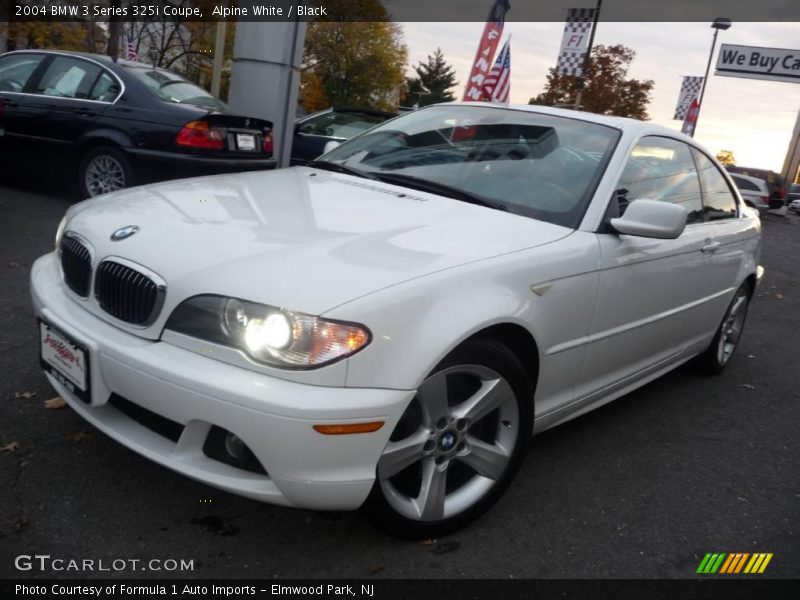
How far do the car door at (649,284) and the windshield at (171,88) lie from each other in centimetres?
503

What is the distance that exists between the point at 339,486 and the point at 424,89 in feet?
280

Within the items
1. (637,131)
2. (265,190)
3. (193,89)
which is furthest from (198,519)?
(193,89)

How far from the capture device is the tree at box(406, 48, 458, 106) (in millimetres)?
82406

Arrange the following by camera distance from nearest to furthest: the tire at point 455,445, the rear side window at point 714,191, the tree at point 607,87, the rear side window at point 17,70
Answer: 1. the tire at point 455,445
2. the rear side window at point 714,191
3. the rear side window at point 17,70
4. the tree at point 607,87

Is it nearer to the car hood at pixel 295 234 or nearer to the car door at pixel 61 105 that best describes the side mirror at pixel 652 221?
the car hood at pixel 295 234

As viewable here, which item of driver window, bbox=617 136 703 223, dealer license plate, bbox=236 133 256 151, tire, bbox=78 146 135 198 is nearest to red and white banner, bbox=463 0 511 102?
dealer license plate, bbox=236 133 256 151

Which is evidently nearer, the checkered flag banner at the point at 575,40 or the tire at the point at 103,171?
the tire at the point at 103,171

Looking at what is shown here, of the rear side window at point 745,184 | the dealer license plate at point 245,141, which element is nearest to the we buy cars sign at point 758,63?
the rear side window at point 745,184

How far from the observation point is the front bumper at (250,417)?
207 cm

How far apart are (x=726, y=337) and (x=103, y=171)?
5.62 meters

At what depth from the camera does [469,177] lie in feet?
10.7

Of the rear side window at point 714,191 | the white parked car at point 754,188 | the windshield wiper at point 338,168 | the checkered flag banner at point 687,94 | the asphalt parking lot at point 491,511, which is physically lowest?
the asphalt parking lot at point 491,511

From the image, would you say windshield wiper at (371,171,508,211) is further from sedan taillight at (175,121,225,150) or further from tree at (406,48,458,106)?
tree at (406,48,458,106)
